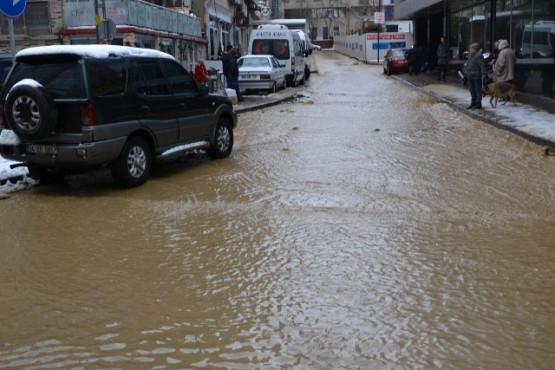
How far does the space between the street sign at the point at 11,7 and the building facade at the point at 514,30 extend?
13.8 m

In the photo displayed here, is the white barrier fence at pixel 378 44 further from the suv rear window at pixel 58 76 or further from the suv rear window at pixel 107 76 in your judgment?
the suv rear window at pixel 58 76

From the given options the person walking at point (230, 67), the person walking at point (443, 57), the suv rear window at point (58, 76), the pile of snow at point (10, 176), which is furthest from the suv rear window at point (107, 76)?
the person walking at point (443, 57)

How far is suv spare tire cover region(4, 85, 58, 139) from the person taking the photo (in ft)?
26.8

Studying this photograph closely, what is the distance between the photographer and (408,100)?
22891mm

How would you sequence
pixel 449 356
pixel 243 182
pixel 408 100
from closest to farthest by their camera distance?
pixel 449 356 < pixel 243 182 < pixel 408 100

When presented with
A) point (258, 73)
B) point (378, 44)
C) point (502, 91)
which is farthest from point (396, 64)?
point (502, 91)

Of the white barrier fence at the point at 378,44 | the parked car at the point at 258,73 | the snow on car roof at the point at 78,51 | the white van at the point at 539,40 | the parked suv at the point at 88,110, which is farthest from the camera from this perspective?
the white barrier fence at the point at 378,44

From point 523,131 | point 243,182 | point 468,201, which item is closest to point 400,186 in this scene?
point 468,201

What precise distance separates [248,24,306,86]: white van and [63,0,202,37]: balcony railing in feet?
12.8

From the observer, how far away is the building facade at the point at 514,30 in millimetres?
18703

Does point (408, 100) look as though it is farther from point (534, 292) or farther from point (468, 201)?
point (534, 292)

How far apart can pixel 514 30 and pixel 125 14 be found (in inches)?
544

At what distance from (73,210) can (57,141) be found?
103 cm

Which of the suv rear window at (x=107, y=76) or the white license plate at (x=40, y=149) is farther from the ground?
the suv rear window at (x=107, y=76)
